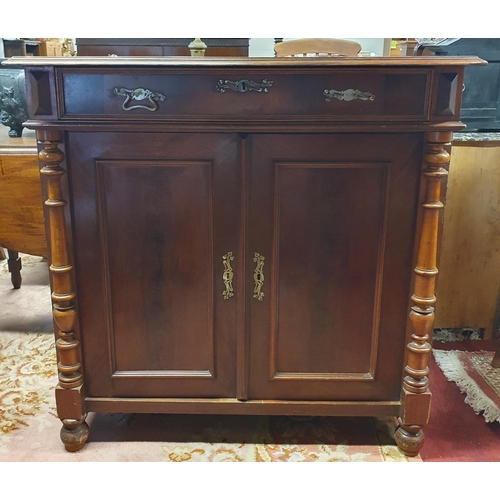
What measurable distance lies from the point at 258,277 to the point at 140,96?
49 cm

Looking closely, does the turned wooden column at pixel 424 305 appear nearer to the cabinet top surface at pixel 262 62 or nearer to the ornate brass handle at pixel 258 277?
the cabinet top surface at pixel 262 62

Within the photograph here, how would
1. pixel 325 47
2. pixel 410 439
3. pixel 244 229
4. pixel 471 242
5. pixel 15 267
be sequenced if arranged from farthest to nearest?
1. pixel 15 267
2. pixel 471 242
3. pixel 325 47
4. pixel 410 439
5. pixel 244 229

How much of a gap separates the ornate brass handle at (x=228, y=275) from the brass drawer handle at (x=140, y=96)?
1.22 feet

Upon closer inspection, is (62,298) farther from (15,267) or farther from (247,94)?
(15,267)

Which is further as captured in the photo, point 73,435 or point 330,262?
point 73,435

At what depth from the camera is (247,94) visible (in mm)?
1134

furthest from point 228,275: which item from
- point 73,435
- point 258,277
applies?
point 73,435

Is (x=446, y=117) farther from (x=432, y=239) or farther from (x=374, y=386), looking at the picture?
(x=374, y=386)

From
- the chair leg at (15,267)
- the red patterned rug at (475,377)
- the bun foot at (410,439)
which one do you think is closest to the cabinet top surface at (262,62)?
the bun foot at (410,439)

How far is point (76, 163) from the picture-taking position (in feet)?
3.97

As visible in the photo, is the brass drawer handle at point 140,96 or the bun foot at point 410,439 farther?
the bun foot at point 410,439

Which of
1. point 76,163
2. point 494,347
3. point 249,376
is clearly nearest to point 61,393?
point 249,376

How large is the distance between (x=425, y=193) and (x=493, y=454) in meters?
0.71

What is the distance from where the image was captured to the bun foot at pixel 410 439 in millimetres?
1343
